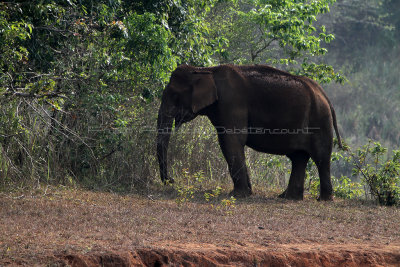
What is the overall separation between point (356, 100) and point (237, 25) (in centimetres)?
1778

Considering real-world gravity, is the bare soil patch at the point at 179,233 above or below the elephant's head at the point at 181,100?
below

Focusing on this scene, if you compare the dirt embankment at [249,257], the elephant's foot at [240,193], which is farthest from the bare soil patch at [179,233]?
the elephant's foot at [240,193]

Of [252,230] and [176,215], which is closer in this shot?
[252,230]

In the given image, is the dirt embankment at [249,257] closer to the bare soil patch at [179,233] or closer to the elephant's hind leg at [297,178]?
the bare soil patch at [179,233]

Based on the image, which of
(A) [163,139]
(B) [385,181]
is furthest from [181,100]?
(B) [385,181]

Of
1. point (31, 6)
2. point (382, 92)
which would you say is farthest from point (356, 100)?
point (31, 6)

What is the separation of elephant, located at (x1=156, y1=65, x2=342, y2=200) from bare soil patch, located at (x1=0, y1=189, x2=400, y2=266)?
1009mm

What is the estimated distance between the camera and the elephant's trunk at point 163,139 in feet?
33.6

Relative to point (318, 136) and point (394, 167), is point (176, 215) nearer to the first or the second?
point (318, 136)

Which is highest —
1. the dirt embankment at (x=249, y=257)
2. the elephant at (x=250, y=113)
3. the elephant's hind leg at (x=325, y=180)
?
the elephant at (x=250, y=113)

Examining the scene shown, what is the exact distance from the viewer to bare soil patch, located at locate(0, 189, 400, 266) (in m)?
6.15

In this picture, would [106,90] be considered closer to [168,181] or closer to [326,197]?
[168,181]

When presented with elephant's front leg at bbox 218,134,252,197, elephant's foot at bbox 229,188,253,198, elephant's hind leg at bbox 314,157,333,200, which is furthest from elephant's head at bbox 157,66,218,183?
elephant's hind leg at bbox 314,157,333,200

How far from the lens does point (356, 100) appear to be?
34500 millimetres
